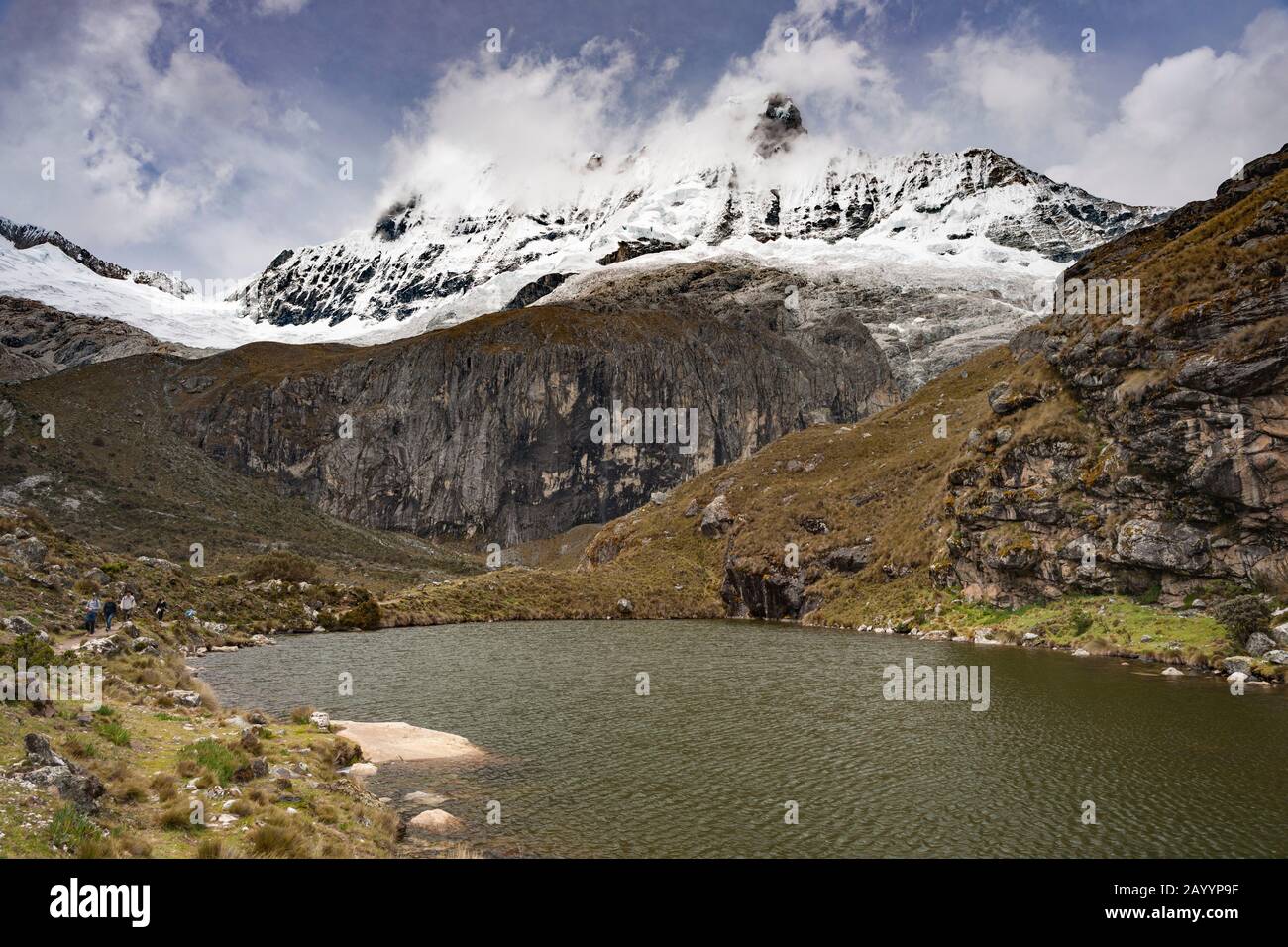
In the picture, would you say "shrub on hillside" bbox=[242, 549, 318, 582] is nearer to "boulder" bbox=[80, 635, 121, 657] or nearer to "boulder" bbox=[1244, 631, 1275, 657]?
"boulder" bbox=[80, 635, 121, 657]

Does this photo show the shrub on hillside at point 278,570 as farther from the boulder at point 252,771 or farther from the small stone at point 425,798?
the small stone at point 425,798

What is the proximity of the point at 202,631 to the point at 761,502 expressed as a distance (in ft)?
241

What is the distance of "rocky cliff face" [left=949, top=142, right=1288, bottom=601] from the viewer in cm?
5056

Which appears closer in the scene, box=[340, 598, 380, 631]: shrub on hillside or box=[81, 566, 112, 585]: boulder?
box=[81, 566, 112, 585]: boulder

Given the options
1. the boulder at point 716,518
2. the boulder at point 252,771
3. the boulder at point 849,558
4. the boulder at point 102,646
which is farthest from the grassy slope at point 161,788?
the boulder at point 716,518

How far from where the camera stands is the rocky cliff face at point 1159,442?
50.6 metres

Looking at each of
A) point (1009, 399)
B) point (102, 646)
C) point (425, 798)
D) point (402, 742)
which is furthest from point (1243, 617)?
point (102, 646)

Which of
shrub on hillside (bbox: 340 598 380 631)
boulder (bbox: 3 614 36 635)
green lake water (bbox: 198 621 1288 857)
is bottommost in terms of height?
shrub on hillside (bbox: 340 598 380 631)

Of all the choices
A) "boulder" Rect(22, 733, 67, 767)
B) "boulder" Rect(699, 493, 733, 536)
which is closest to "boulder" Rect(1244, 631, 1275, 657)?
"boulder" Rect(22, 733, 67, 767)

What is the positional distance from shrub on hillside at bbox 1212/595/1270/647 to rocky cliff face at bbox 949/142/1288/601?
142 inches

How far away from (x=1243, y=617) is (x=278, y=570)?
329ft

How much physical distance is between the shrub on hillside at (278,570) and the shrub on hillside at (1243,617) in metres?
95.1

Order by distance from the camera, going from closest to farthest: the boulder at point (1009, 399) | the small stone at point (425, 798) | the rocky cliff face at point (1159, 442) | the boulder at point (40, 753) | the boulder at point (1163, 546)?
the boulder at point (40, 753) < the small stone at point (425, 798) < the rocky cliff face at point (1159, 442) < the boulder at point (1163, 546) < the boulder at point (1009, 399)

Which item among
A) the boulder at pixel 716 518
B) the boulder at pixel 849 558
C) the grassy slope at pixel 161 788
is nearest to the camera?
the grassy slope at pixel 161 788
